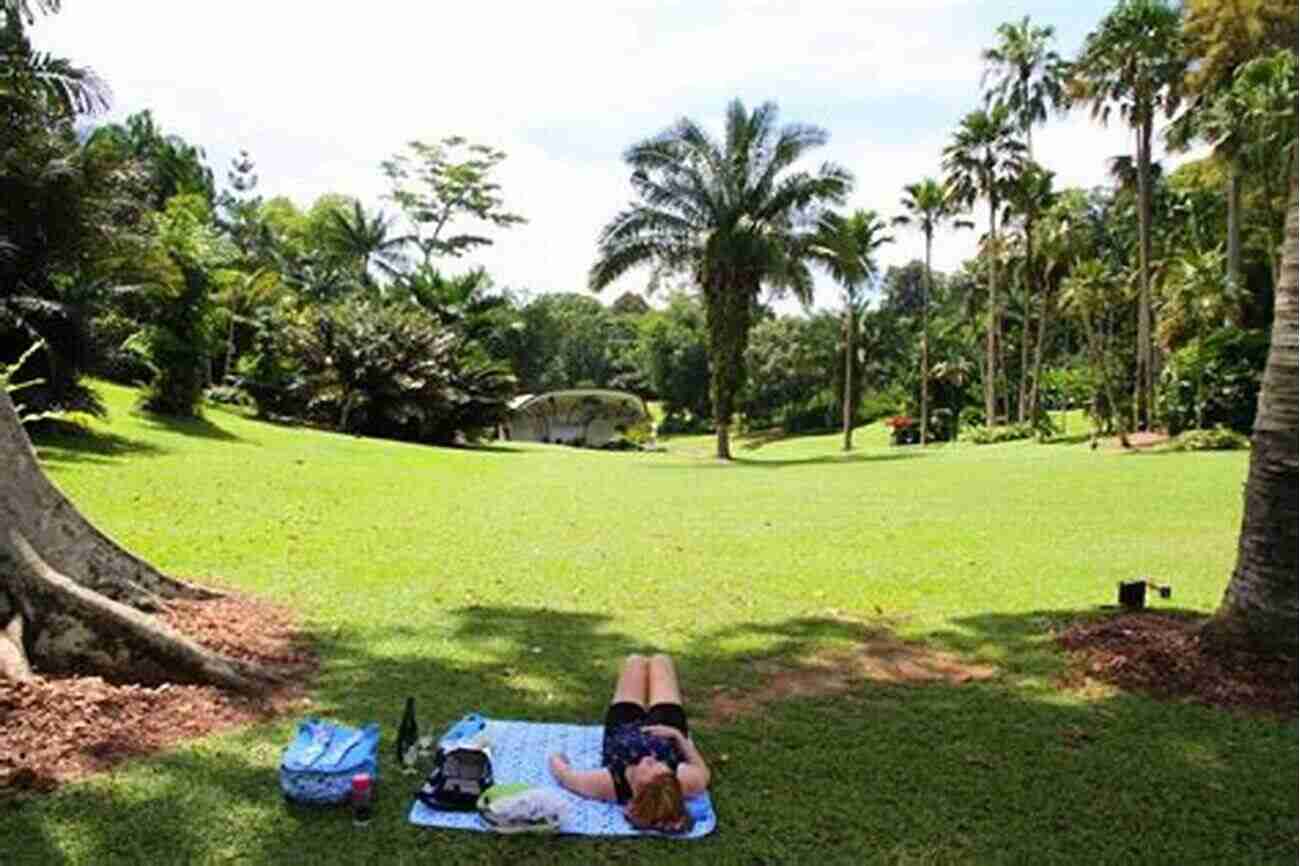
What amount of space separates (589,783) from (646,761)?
0.84ft

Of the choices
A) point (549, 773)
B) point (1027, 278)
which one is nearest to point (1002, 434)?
point (1027, 278)

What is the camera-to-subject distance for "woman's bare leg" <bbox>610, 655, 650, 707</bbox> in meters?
5.00

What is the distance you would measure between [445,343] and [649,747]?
2582cm

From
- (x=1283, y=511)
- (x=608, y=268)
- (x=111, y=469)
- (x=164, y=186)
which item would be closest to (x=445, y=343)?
(x=608, y=268)

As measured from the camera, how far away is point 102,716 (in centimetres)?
461

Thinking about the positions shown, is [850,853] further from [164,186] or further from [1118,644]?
[164,186]


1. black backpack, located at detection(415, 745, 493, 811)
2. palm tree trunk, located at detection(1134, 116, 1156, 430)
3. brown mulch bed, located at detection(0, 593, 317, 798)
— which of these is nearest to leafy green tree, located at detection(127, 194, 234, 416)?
brown mulch bed, located at detection(0, 593, 317, 798)

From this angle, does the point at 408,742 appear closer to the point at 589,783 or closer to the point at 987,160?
the point at 589,783

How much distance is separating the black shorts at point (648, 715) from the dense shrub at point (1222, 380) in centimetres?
2292

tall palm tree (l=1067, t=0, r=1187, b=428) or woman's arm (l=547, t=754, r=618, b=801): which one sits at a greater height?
tall palm tree (l=1067, t=0, r=1187, b=428)

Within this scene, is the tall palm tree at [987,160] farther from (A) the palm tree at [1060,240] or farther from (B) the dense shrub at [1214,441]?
(B) the dense shrub at [1214,441]

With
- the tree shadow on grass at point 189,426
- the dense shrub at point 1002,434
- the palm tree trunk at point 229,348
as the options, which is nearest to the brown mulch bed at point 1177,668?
the tree shadow on grass at point 189,426

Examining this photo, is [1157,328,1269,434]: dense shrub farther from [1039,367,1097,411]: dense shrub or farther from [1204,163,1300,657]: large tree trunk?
[1204,163,1300,657]: large tree trunk

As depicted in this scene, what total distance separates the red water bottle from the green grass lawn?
6 centimetres
